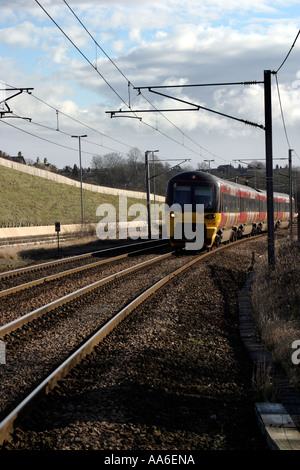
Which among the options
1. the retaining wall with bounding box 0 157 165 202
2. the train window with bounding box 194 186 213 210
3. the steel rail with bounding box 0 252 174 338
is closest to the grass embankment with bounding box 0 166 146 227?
the retaining wall with bounding box 0 157 165 202

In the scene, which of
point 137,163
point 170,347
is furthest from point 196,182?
point 137,163

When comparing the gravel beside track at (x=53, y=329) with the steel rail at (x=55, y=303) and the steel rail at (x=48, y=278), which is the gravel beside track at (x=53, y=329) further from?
the steel rail at (x=48, y=278)

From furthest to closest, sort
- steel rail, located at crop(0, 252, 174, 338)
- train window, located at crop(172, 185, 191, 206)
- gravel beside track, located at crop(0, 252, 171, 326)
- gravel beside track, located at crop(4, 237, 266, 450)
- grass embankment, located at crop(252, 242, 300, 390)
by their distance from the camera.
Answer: train window, located at crop(172, 185, 191, 206) → gravel beside track, located at crop(0, 252, 171, 326) → steel rail, located at crop(0, 252, 174, 338) → grass embankment, located at crop(252, 242, 300, 390) → gravel beside track, located at crop(4, 237, 266, 450)

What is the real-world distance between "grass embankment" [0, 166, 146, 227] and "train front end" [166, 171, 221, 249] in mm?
30234

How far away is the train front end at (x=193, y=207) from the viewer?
22.8 meters

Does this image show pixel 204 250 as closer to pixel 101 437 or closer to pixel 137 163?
pixel 101 437

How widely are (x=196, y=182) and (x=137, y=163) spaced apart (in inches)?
3568

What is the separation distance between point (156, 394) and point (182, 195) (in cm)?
1714

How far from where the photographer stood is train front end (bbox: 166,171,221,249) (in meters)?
22.8

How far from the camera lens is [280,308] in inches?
474

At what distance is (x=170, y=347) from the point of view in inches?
329

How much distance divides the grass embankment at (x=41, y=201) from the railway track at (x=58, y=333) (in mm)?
38187

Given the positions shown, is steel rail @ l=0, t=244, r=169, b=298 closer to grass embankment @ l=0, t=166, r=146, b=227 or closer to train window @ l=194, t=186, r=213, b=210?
train window @ l=194, t=186, r=213, b=210

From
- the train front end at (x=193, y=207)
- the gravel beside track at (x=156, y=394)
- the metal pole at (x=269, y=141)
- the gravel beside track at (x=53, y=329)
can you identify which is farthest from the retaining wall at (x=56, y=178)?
the gravel beside track at (x=156, y=394)
